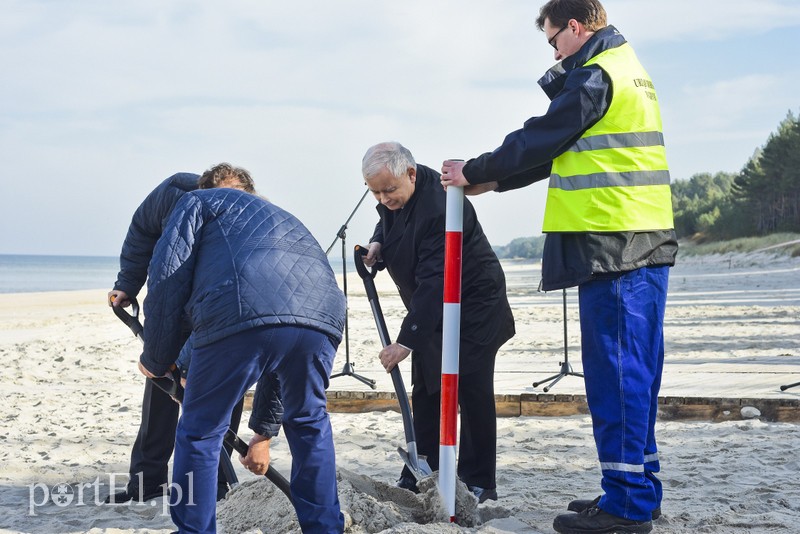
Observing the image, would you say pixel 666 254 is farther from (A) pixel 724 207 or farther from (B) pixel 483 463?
(A) pixel 724 207

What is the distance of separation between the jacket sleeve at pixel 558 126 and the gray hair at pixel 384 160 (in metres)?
0.70

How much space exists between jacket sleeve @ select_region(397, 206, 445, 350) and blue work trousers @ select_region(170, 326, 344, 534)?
85 cm

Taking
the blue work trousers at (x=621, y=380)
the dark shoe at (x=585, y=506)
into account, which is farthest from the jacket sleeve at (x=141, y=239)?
the dark shoe at (x=585, y=506)

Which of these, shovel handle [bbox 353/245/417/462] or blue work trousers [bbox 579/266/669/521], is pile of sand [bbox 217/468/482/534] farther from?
blue work trousers [bbox 579/266/669/521]

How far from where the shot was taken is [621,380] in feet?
9.65

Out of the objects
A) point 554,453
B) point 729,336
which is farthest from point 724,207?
point 554,453

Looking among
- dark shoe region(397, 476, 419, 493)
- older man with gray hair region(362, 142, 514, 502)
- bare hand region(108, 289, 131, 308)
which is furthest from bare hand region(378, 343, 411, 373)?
bare hand region(108, 289, 131, 308)

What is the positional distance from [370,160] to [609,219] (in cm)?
115

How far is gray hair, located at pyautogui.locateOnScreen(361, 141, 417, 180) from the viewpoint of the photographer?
3.63m

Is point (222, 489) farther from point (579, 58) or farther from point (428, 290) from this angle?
point (579, 58)

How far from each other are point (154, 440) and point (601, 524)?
2.16 meters

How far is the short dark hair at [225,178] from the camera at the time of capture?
3.38 meters

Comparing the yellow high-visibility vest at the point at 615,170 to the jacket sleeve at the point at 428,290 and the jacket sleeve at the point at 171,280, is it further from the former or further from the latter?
the jacket sleeve at the point at 171,280

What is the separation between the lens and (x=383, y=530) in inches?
121
